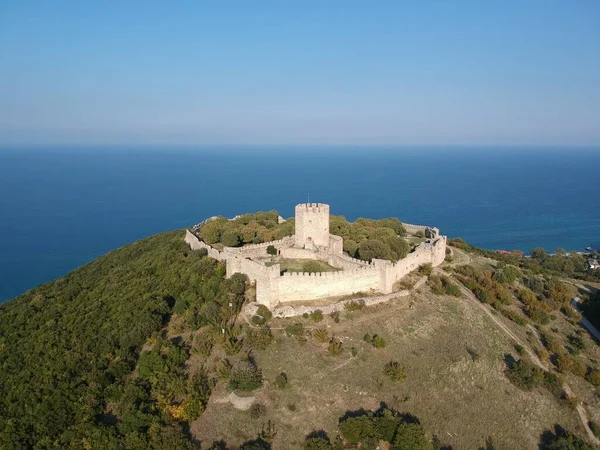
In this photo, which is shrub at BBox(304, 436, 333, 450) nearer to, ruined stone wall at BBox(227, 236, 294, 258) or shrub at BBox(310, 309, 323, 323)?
shrub at BBox(310, 309, 323, 323)

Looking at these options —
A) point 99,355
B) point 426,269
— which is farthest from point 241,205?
point 99,355

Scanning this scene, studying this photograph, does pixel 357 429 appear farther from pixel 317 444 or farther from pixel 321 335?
pixel 321 335

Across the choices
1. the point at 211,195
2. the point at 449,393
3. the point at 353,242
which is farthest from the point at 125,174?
the point at 449,393

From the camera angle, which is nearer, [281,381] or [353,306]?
[281,381]

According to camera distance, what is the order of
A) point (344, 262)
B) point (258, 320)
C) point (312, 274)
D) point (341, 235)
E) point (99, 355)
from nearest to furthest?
point (258, 320), point (99, 355), point (312, 274), point (344, 262), point (341, 235)

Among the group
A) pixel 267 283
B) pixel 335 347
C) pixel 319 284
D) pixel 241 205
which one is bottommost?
pixel 241 205

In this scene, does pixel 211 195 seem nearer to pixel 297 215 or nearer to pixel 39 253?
pixel 39 253

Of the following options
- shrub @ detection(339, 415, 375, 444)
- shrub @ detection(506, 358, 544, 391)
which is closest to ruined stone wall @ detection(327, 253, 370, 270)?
shrub @ detection(506, 358, 544, 391)

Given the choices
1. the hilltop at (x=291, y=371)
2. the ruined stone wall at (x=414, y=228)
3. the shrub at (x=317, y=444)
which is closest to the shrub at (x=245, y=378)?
the hilltop at (x=291, y=371)
